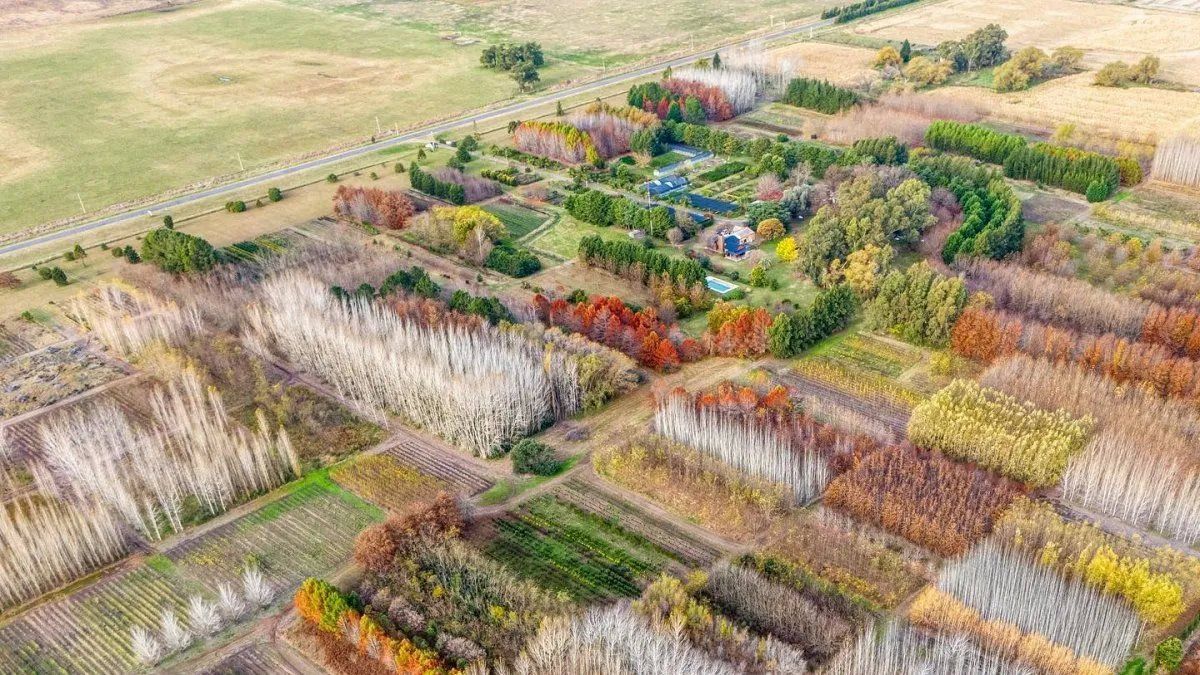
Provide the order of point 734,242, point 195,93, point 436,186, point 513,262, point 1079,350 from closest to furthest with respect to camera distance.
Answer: point 1079,350, point 513,262, point 734,242, point 436,186, point 195,93

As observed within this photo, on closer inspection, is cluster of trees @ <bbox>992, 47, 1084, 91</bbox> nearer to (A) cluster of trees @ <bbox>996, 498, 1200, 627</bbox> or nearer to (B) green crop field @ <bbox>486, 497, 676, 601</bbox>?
(A) cluster of trees @ <bbox>996, 498, 1200, 627</bbox>

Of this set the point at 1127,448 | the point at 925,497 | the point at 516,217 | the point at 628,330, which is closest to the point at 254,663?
the point at 628,330

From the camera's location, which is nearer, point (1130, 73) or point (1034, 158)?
point (1034, 158)

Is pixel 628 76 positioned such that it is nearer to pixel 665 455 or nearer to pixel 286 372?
pixel 286 372

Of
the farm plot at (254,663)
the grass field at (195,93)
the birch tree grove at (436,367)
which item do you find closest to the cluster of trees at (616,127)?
the grass field at (195,93)

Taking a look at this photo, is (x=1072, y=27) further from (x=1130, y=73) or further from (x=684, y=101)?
(x=684, y=101)

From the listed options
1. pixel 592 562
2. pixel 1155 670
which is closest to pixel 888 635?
pixel 1155 670

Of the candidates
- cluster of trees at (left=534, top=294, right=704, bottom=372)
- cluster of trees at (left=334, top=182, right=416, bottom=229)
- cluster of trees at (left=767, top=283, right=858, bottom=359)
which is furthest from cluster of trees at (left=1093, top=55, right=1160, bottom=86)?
cluster of trees at (left=334, top=182, right=416, bottom=229)
